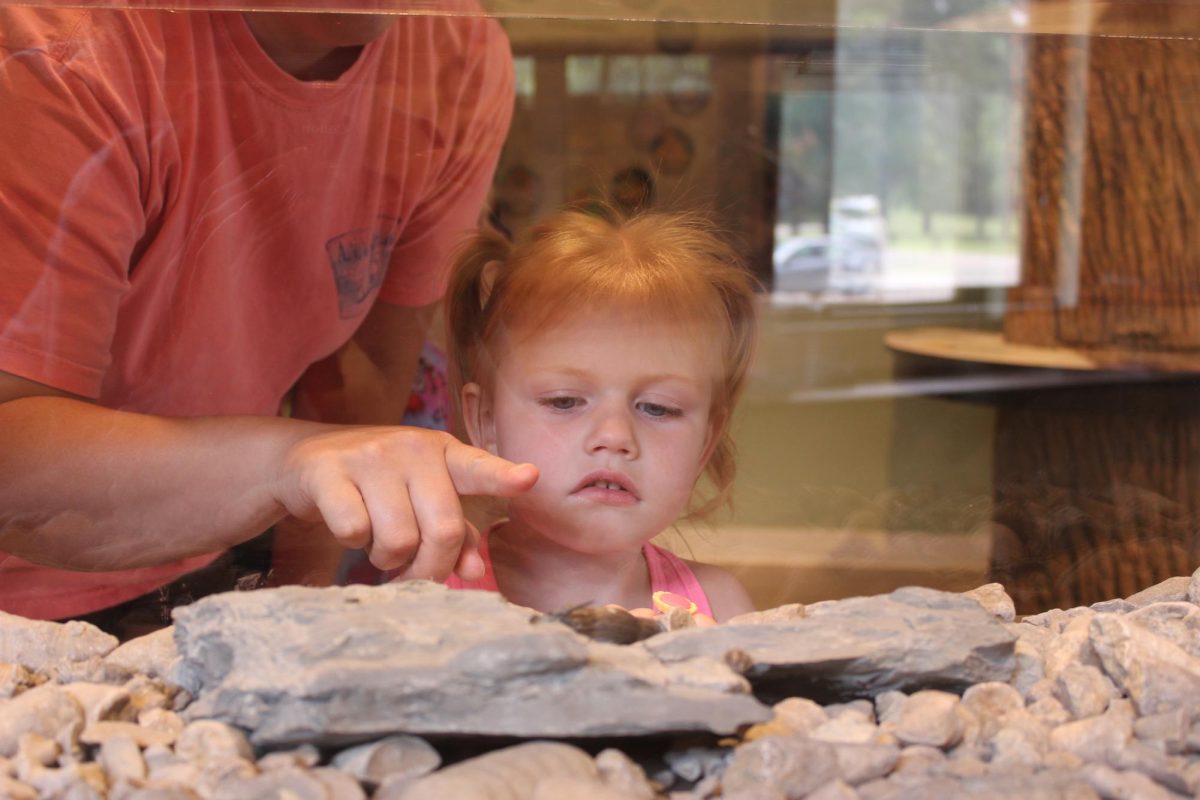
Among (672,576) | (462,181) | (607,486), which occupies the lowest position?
(672,576)

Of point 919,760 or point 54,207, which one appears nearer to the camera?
point 919,760

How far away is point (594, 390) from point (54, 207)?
463 mm

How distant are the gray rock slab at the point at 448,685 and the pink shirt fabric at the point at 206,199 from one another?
413mm

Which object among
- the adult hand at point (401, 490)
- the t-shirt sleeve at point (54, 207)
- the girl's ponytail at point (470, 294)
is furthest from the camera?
the girl's ponytail at point (470, 294)

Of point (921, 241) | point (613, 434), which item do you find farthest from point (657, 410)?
point (921, 241)

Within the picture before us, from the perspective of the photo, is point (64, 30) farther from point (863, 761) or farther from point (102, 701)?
point (863, 761)

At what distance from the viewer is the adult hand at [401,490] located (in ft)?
2.47

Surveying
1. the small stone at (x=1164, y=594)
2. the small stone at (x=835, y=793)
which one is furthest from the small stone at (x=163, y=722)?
the small stone at (x=1164, y=594)

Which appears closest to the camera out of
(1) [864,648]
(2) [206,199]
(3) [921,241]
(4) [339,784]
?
(4) [339,784]

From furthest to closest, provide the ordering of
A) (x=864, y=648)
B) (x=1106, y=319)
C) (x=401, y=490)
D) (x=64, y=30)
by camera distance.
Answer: (x=1106, y=319)
(x=64, y=30)
(x=401, y=490)
(x=864, y=648)

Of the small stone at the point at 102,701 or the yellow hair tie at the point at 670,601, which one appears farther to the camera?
the yellow hair tie at the point at 670,601

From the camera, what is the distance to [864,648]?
0.62 m

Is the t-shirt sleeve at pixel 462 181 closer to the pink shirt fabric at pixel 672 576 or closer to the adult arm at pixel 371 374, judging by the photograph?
the adult arm at pixel 371 374

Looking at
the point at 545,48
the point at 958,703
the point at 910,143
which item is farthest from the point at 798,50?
the point at 910,143
